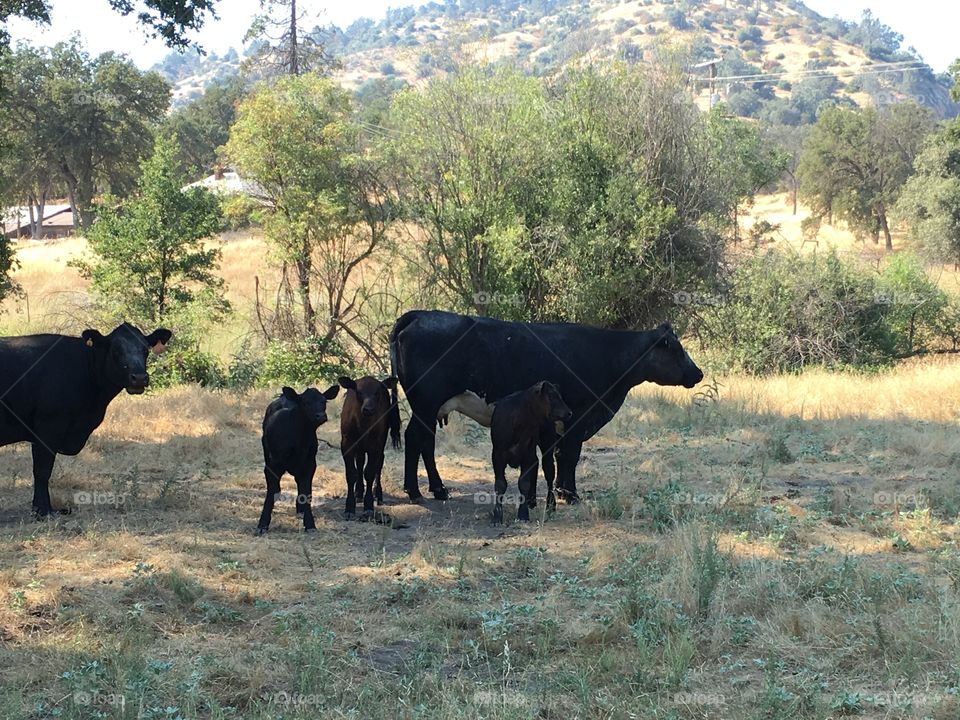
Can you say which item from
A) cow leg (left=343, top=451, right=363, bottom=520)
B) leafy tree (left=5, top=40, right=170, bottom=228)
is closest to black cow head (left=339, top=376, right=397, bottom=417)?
cow leg (left=343, top=451, right=363, bottom=520)

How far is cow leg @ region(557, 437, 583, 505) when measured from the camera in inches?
432

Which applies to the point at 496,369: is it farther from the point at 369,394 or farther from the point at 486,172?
the point at 486,172

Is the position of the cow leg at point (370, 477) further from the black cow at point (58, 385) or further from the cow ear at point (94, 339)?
the cow ear at point (94, 339)

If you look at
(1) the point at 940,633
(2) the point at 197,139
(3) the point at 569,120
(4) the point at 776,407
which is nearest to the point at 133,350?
(1) the point at 940,633

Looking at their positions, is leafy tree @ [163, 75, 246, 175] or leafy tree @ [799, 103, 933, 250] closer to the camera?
leafy tree @ [799, 103, 933, 250]

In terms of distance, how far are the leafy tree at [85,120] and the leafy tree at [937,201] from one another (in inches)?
1316

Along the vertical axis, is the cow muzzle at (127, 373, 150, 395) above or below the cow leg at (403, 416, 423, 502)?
above

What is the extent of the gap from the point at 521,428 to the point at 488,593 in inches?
101

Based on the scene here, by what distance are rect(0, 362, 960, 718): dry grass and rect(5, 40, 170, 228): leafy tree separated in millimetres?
38389

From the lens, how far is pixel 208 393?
685 inches

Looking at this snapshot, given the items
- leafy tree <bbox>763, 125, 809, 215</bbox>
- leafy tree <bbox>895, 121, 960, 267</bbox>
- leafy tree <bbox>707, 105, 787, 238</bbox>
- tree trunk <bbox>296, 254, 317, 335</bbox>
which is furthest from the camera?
leafy tree <bbox>763, 125, 809, 215</bbox>

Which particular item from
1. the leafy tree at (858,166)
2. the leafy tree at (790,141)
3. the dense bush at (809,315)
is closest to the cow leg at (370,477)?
the dense bush at (809,315)

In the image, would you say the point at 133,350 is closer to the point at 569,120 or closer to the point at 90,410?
the point at 90,410

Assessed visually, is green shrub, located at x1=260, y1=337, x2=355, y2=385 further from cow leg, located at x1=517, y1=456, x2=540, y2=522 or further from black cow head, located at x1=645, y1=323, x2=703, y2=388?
cow leg, located at x1=517, y1=456, x2=540, y2=522
